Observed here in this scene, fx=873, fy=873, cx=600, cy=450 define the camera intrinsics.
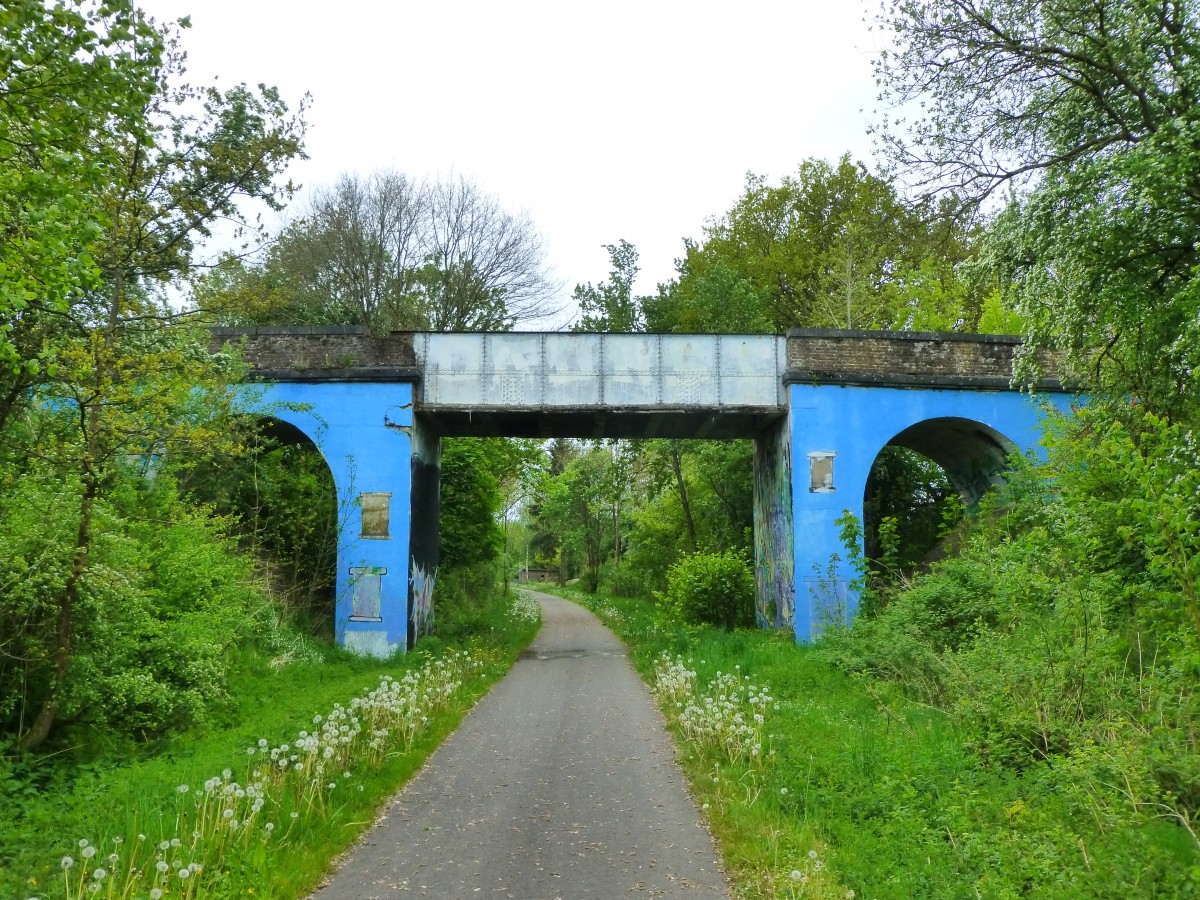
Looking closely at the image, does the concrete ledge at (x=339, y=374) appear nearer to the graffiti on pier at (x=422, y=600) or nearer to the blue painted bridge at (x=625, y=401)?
the blue painted bridge at (x=625, y=401)

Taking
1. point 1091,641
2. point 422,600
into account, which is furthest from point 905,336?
point 422,600

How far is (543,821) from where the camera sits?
6.55 meters

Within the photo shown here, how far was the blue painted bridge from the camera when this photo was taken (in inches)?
608

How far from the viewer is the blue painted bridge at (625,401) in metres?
→ 15.4

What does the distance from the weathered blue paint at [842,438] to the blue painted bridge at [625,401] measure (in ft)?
0.08

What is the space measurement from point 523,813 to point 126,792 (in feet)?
9.67

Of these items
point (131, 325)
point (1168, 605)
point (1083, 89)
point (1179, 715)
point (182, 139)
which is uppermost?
point (1083, 89)

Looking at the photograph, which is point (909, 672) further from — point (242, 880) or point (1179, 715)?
point (242, 880)

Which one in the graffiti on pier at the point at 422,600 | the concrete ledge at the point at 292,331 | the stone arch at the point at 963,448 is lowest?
the graffiti on pier at the point at 422,600

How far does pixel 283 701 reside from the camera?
1018cm

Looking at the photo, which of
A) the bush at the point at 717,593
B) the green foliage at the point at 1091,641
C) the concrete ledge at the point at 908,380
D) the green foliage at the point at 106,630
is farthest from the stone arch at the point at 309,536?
the green foliage at the point at 1091,641

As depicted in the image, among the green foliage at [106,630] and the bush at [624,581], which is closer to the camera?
the green foliage at [106,630]

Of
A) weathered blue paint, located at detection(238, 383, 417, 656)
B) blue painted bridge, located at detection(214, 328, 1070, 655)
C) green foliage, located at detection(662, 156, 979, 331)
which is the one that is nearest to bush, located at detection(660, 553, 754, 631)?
blue painted bridge, located at detection(214, 328, 1070, 655)

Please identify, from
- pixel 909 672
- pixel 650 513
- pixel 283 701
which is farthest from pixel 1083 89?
pixel 650 513
